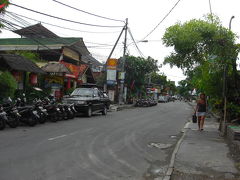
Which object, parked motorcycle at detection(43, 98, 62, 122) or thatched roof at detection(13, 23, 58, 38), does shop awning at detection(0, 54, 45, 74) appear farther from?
thatched roof at detection(13, 23, 58, 38)

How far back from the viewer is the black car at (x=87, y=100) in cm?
2005

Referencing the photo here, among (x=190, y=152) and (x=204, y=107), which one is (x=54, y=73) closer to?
(x=204, y=107)

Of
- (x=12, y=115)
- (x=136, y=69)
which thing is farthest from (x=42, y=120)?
(x=136, y=69)

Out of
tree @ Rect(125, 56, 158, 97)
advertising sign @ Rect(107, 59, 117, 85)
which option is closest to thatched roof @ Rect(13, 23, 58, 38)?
advertising sign @ Rect(107, 59, 117, 85)

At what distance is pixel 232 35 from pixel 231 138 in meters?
4.18

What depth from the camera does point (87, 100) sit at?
20266 mm

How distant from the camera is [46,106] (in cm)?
1628

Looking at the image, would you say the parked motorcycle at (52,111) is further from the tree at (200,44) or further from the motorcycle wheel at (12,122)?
the tree at (200,44)

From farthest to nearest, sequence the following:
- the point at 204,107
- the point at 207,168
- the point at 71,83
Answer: the point at 71,83 → the point at 204,107 → the point at 207,168

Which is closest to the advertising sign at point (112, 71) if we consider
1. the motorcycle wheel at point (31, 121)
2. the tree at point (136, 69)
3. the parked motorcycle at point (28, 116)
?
the tree at point (136, 69)

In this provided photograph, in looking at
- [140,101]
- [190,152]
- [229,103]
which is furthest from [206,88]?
[140,101]

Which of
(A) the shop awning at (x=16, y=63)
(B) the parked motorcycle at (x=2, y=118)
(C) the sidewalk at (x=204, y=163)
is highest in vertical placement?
(A) the shop awning at (x=16, y=63)

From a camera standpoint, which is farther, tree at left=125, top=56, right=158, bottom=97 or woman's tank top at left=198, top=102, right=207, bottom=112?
tree at left=125, top=56, right=158, bottom=97

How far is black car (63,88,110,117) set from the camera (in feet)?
65.8
